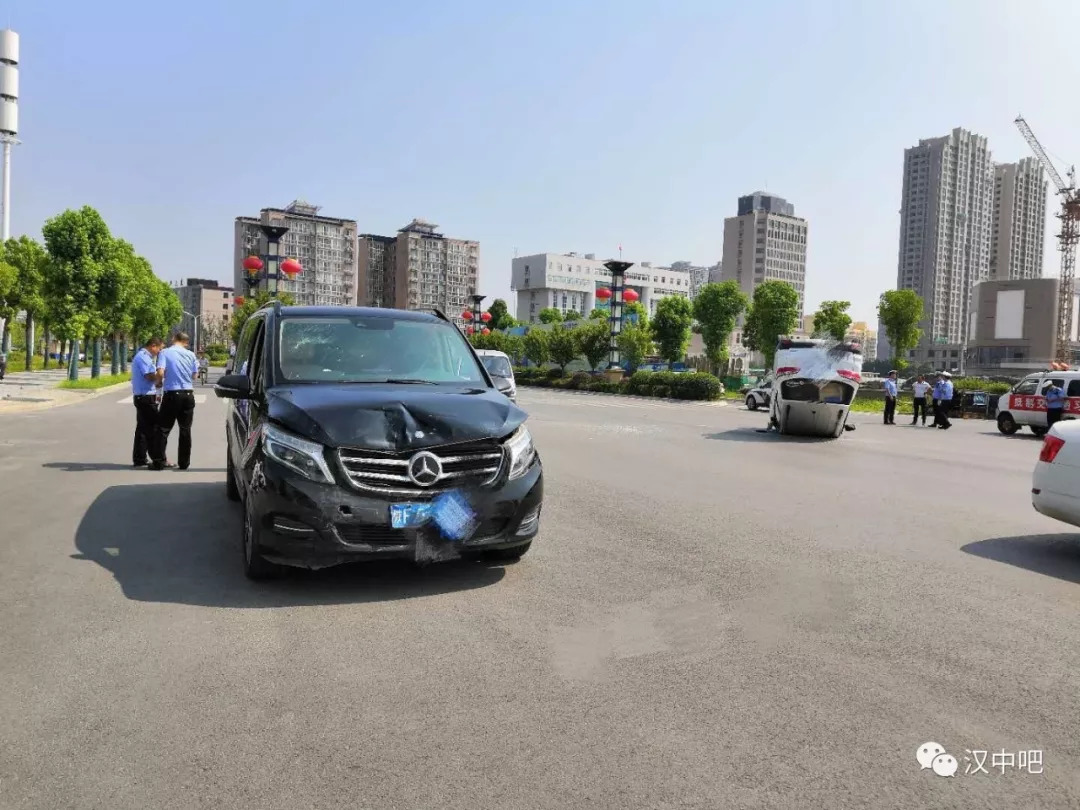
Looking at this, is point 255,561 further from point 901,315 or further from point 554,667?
point 901,315

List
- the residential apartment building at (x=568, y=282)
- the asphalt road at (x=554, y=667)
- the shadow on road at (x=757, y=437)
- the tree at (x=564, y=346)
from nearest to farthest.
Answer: the asphalt road at (x=554, y=667), the shadow on road at (x=757, y=437), the tree at (x=564, y=346), the residential apartment building at (x=568, y=282)

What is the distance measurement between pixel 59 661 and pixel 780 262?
7766 inches

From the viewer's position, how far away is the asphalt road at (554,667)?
3.10 m

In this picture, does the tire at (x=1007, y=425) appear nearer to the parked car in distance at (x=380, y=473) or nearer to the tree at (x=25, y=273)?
the parked car in distance at (x=380, y=473)

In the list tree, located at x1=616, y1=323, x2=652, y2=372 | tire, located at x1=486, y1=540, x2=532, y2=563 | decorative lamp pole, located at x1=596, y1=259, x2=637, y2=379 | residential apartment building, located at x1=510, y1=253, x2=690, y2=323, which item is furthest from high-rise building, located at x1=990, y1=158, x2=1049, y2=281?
tire, located at x1=486, y1=540, x2=532, y2=563

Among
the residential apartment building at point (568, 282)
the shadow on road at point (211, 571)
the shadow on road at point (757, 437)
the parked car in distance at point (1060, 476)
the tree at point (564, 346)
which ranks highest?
the residential apartment building at point (568, 282)

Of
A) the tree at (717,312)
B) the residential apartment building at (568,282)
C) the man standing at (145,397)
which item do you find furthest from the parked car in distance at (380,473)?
the residential apartment building at (568,282)

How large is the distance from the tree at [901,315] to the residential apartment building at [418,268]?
108 metres

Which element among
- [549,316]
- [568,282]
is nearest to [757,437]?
[549,316]

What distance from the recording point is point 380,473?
5.27 metres

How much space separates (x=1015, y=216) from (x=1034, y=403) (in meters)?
174

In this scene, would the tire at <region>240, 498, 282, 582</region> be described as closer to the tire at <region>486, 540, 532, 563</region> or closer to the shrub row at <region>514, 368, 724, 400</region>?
the tire at <region>486, 540, 532, 563</region>

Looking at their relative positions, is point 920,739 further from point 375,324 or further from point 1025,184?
point 1025,184

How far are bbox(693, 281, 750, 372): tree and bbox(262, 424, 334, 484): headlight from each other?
88.9 metres
